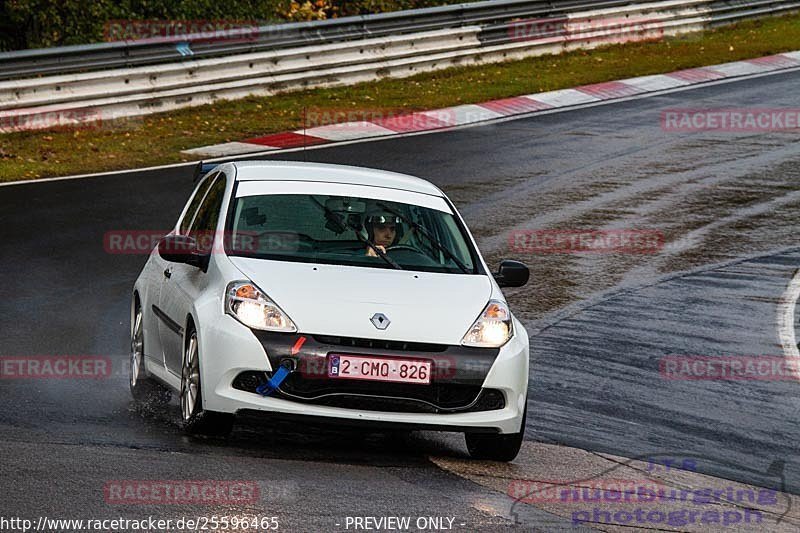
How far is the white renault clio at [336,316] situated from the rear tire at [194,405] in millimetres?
11

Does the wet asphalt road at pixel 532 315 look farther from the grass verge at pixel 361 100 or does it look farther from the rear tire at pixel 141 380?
the grass verge at pixel 361 100

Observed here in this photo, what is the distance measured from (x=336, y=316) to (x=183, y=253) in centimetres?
122

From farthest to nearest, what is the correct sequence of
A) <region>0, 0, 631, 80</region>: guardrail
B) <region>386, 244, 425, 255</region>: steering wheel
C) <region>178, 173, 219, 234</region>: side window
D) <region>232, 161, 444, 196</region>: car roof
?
<region>0, 0, 631, 80</region>: guardrail, <region>178, 173, 219, 234</region>: side window, <region>232, 161, 444, 196</region>: car roof, <region>386, 244, 425, 255</region>: steering wheel

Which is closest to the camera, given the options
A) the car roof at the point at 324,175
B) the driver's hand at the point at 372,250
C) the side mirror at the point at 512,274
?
the driver's hand at the point at 372,250

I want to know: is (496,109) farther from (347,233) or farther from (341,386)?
(341,386)

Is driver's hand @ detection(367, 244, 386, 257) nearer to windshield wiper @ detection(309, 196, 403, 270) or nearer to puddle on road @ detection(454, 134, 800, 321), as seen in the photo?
windshield wiper @ detection(309, 196, 403, 270)

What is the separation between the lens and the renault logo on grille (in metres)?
7.55

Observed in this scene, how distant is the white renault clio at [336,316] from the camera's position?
7.49m

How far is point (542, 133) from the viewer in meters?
21.5

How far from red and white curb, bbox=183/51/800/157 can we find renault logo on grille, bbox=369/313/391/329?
11.9 metres

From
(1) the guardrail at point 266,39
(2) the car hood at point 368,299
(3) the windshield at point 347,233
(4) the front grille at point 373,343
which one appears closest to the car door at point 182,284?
(3) the windshield at point 347,233

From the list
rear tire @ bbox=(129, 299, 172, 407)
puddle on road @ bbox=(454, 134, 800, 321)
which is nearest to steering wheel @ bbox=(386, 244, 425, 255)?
rear tire @ bbox=(129, 299, 172, 407)

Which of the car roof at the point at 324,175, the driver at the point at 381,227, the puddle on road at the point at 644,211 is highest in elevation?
the car roof at the point at 324,175

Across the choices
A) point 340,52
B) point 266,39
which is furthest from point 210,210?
point 340,52
